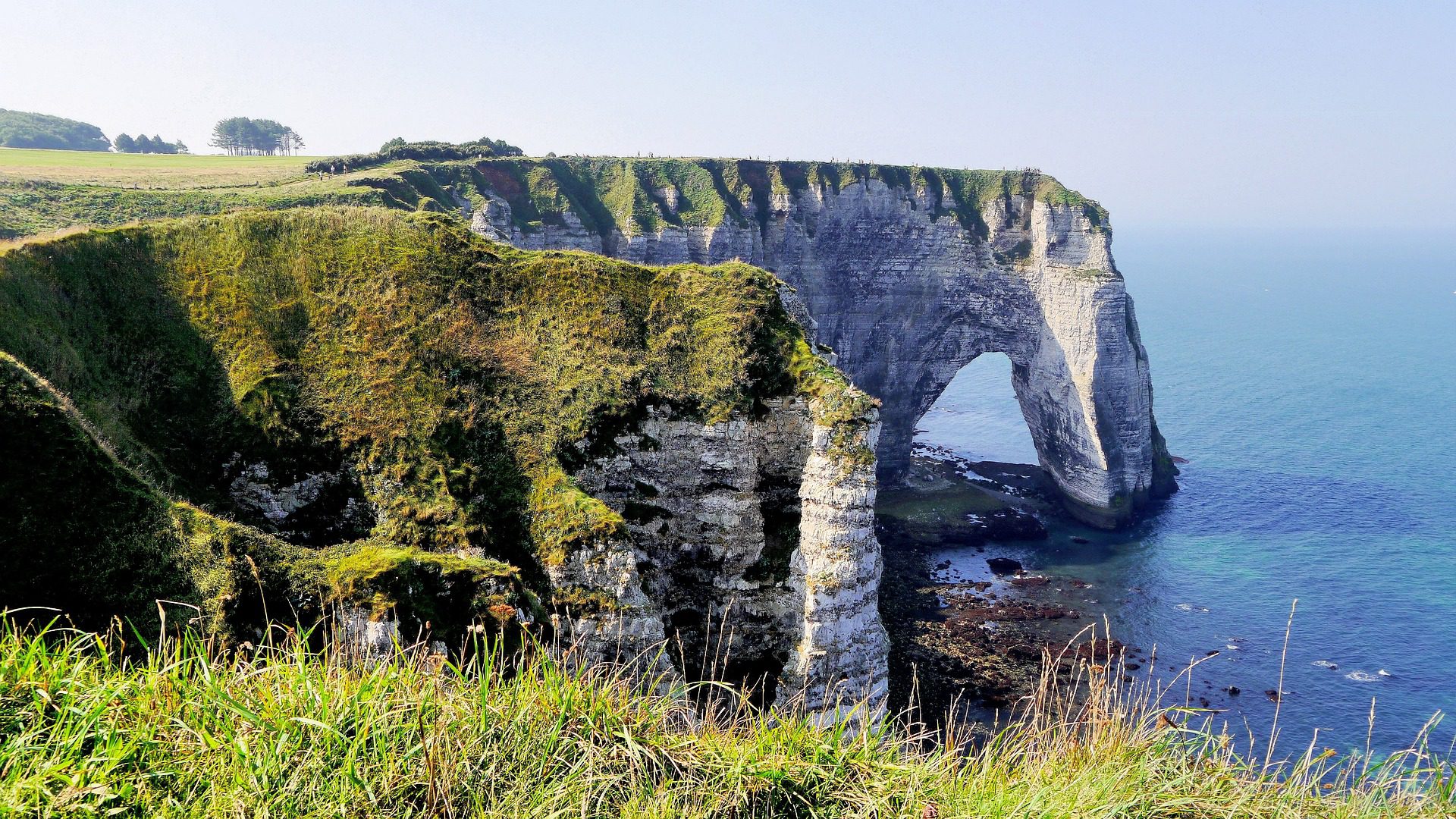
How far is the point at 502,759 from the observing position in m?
7.05

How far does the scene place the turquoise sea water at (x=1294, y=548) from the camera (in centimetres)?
4475

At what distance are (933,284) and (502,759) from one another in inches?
2995

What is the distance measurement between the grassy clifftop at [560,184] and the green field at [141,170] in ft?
0.43

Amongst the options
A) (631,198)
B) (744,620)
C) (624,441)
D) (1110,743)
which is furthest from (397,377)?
(631,198)

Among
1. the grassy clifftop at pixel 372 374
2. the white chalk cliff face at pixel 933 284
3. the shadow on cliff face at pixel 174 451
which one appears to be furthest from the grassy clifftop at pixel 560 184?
the shadow on cliff face at pixel 174 451

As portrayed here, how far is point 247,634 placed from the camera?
19.1 m

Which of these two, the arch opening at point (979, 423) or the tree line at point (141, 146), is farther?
the tree line at point (141, 146)

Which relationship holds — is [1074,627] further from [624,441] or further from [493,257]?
[493,257]

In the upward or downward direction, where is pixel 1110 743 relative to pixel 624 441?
upward

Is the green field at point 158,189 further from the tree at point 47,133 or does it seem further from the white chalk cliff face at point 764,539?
the tree at point 47,133

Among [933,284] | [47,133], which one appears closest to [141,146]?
[47,133]

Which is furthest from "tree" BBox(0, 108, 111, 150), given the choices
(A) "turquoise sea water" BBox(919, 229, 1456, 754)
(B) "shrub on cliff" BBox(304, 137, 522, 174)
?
(A) "turquoise sea water" BBox(919, 229, 1456, 754)

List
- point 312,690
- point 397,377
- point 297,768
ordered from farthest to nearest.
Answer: point 397,377 → point 312,690 → point 297,768

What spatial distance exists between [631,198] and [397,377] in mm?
52086
